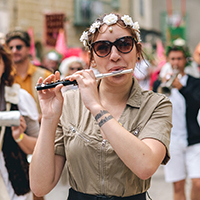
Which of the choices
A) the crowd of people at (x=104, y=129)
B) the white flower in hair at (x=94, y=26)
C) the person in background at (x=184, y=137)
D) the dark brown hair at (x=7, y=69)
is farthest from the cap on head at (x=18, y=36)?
the white flower in hair at (x=94, y=26)

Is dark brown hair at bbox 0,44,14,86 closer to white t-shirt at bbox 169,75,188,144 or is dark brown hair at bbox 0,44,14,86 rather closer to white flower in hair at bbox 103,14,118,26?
white flower in hair at bbox 103,14,118,26

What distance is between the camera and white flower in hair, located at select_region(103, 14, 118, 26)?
198 centimetres

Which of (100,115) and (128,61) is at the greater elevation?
(128,61)

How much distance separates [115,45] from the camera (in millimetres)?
1952

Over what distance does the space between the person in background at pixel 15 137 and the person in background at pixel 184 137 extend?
1.90m

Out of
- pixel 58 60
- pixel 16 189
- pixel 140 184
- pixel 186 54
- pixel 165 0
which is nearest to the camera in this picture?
pixel 140 184

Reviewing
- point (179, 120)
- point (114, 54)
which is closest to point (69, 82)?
point (114, 54)

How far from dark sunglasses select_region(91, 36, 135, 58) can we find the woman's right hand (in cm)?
27

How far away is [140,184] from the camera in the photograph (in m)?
1.91

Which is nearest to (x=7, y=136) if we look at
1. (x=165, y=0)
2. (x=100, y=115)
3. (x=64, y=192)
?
(x=64, y=192)

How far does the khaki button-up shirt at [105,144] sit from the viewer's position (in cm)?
185

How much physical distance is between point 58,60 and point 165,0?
25596 mm

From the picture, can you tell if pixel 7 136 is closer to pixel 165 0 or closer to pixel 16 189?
pixel 16 189

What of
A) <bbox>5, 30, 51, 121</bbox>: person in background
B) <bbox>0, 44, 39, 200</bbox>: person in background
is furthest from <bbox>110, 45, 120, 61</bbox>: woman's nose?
<bbox>5, 30, 51, 121</bbox>: person in background
